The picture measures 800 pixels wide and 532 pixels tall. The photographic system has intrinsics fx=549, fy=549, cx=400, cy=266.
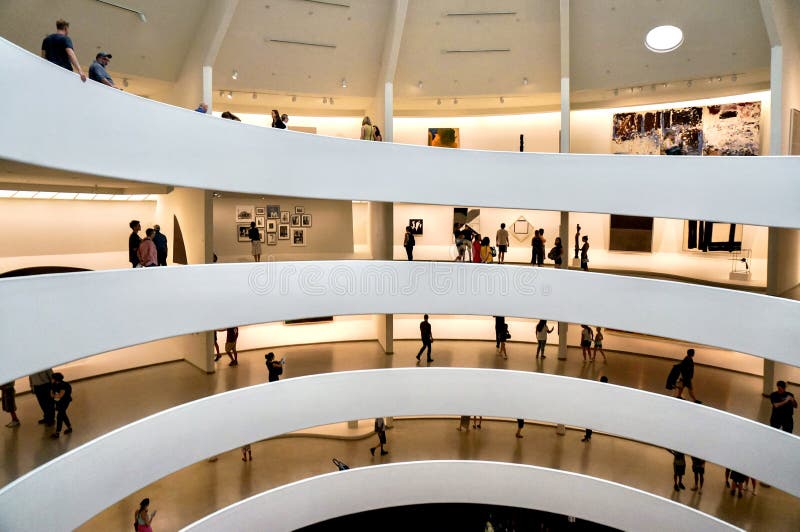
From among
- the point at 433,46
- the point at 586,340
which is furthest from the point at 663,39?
the point at 586,340

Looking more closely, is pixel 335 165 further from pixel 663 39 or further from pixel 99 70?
pixel 663 39

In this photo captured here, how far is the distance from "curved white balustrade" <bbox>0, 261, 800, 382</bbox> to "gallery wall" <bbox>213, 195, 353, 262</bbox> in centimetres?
520

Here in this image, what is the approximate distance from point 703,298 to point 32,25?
17.7 metres

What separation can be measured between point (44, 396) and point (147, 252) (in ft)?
12.4

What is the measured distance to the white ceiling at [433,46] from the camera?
15.4 meters

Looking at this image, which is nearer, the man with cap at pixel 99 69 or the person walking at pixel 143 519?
the man with cap at pixel 99 69

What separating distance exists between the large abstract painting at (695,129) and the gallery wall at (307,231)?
1098 centimetres

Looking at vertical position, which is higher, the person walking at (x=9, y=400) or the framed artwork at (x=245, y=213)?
the framed artwork at (x=245, y=213)

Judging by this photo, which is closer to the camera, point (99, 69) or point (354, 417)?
point (99, 69)

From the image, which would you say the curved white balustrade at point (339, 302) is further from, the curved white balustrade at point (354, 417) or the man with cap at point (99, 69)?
the man with cap at point (99, 69)

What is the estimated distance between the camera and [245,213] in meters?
20.5

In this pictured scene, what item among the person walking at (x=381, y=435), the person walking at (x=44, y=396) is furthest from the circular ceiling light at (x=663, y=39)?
the person walking at (x=44, y=396)

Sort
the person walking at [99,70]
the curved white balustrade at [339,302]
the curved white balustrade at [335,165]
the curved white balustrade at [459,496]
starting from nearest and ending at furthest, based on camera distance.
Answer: the curved white balustrade at [335,165], the curved white balustrade at [339,302], the person walking at [99,70], the curved white balustrade at [459,496]

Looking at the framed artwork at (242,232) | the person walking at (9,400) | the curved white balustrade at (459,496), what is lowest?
the curved white balustrade at (459,496)
